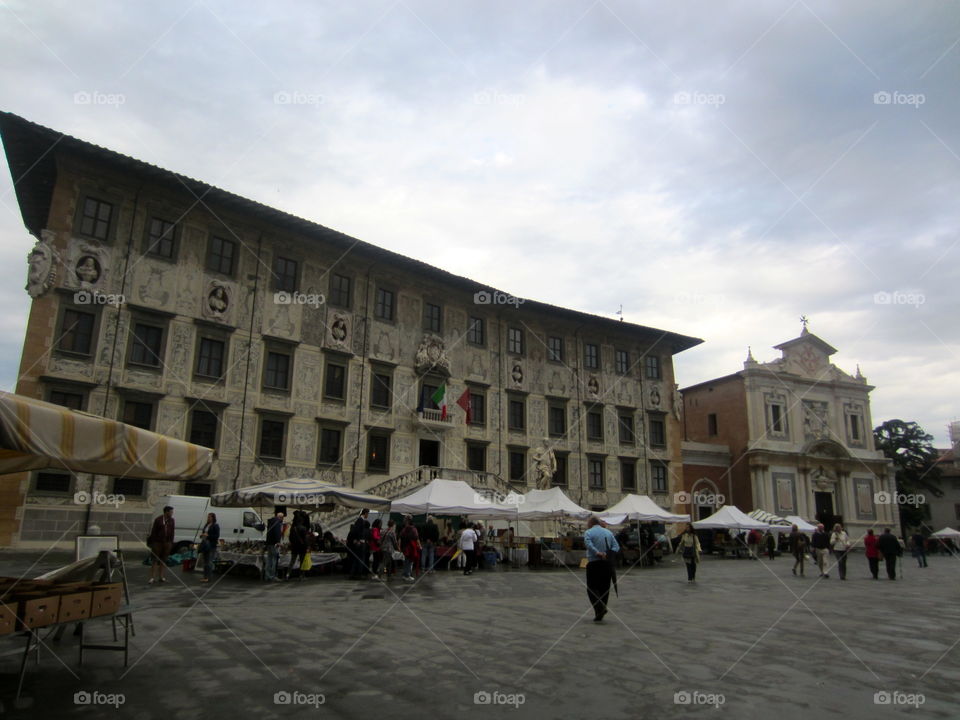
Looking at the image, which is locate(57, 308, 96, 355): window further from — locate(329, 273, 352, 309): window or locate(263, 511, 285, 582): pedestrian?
locate(263, 511, 285, 582): pedestrian

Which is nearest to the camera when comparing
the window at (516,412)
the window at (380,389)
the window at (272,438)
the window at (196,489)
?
the window at (196,489)

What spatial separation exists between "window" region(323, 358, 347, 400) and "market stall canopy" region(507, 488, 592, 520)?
8.77 m

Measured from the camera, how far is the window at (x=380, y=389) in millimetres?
28917

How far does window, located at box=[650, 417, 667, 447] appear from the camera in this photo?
39.0 metres

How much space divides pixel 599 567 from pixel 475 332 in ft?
75.7

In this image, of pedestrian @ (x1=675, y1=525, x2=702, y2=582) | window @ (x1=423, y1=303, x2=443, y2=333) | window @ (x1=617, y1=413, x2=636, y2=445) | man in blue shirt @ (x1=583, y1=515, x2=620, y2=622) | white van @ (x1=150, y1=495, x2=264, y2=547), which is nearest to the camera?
man in blue shirt @ (x1=583, y1=515, x2=620, y2=622)

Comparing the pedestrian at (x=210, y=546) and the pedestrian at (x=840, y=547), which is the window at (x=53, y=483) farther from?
the pedestrian at (x=840, y=547)

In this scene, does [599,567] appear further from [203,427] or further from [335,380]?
[335,380]

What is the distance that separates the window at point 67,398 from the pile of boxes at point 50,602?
17205 millimetres

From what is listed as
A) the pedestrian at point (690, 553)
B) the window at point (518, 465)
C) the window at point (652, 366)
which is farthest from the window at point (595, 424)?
the pedestrian at point (690, 553)

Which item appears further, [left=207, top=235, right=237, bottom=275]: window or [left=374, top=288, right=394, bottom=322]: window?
[left=374, top=288, right=394, bottom=322]: window

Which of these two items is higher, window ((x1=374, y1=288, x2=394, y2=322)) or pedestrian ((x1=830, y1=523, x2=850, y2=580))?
window ((x1=374, y1=288, x2=394, y2=322))

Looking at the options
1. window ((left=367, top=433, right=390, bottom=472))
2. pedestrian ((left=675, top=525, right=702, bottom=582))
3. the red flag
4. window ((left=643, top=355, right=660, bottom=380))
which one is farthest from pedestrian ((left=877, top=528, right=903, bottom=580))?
window ((left=643, top=355, right=660, bottom=380))

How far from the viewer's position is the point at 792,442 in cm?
4706
